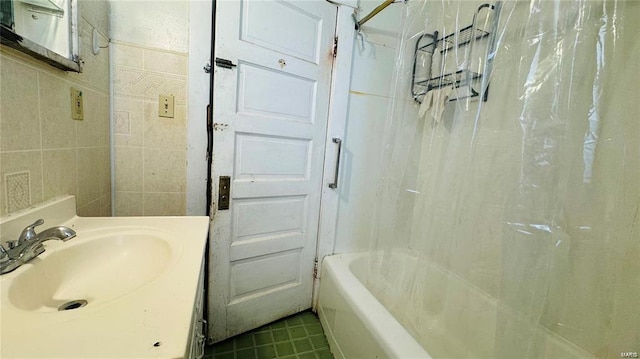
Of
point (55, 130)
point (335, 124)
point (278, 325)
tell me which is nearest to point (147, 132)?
point (55, 130)

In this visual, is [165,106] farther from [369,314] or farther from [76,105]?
[369,314]

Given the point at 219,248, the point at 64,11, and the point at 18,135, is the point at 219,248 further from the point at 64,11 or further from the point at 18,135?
the point at 64,11

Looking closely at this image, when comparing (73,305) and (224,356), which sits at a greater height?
(73,305)

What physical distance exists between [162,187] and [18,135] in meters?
0.66

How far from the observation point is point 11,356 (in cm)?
37

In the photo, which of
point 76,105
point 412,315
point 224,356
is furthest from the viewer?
point 224,356

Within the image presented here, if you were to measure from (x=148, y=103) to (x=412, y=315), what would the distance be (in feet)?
5.46

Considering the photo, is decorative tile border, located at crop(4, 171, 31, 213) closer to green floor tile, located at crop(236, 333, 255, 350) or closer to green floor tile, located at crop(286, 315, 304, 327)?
green floor tile, located at crop(236, 333, 255, 350)

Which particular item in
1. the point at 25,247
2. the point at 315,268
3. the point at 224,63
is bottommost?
the point at 315,268

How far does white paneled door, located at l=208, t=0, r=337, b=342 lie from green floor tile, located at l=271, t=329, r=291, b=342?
3.2 inches

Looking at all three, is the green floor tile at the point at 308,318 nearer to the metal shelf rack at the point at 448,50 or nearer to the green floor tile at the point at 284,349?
the green floor tile at the point at 284,349

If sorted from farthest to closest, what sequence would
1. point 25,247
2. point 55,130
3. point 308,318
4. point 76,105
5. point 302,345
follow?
1. point 308,318
2. point 302,345
3. point 76,105
4. point 55,130
5. point 25,247

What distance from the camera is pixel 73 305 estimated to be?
0.66 meters

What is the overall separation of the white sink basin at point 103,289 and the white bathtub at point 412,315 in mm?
775
